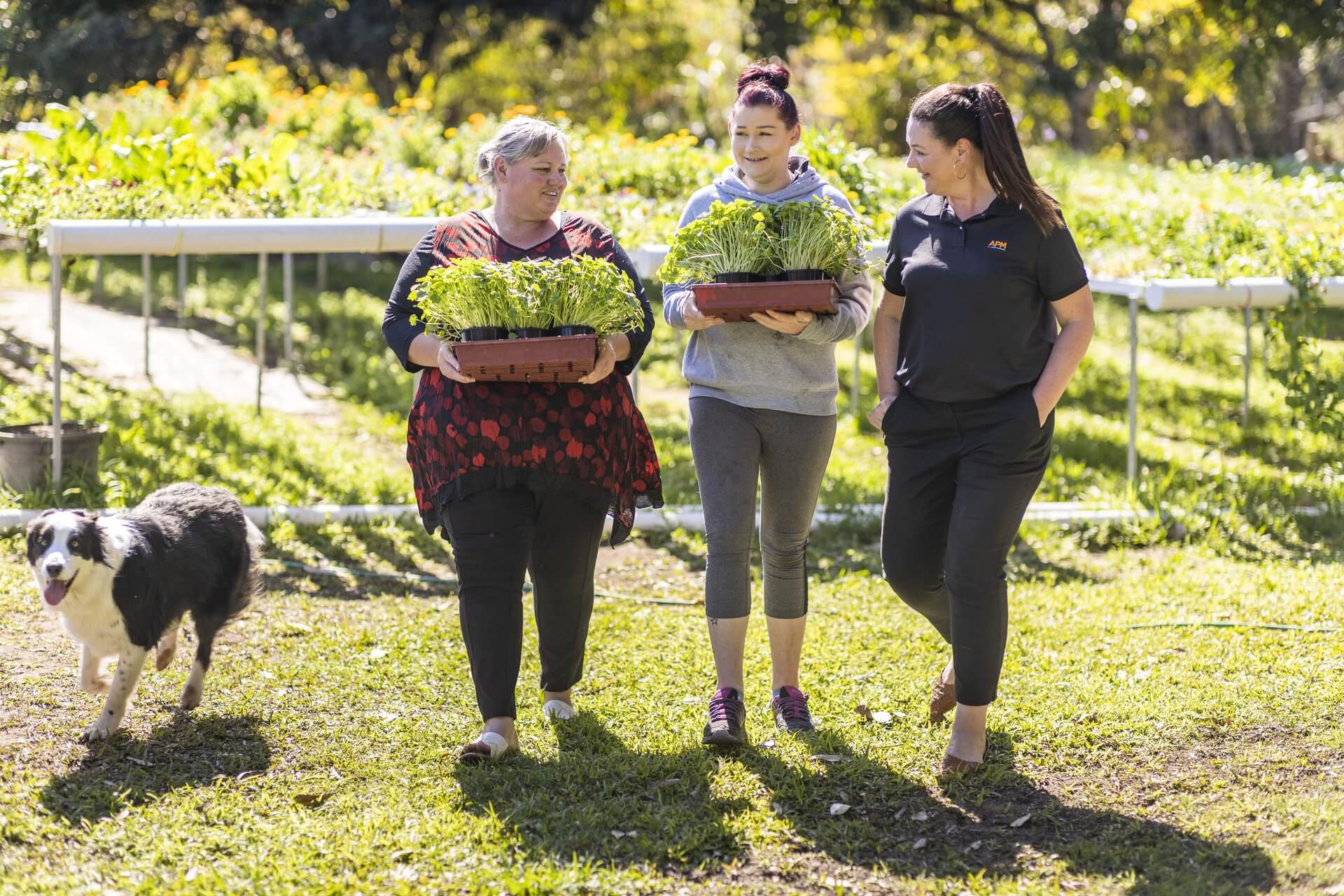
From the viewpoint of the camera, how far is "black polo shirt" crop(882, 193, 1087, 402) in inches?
140

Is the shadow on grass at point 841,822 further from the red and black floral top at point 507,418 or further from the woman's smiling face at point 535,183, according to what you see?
the woman's smiling face at point 535,183

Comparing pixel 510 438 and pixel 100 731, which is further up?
pixel 510 438

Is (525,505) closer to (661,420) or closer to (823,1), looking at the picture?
(661,420)

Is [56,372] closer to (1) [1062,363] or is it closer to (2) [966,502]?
(2) [966,502]

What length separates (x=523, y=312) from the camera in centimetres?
354

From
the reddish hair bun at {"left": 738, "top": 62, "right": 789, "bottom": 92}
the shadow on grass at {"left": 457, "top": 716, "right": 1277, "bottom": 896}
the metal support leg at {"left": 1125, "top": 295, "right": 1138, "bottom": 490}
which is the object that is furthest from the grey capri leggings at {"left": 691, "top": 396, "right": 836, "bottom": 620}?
the metal support leg at {"left": 1125, "top": 295, "right": 1138, "bottom": 490}

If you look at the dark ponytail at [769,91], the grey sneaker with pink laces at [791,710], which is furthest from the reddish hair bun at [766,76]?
the grey sneaker with pink laces at [791,710]

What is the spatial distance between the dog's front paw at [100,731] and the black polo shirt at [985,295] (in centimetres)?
251

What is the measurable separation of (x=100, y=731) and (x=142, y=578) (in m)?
0.47

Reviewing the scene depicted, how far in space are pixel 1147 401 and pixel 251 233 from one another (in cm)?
657

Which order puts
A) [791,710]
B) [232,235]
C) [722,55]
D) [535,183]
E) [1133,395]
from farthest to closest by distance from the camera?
[722,55]
[1133,395]
[232,235]
[791,710]
[535,183]

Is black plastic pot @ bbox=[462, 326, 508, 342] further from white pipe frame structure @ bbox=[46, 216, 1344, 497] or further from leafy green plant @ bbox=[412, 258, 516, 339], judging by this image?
white pipe frame structure @ bbox=[46, 216, 1344, 497]

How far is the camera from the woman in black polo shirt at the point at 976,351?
3.57m

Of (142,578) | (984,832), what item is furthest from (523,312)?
(984,832)
